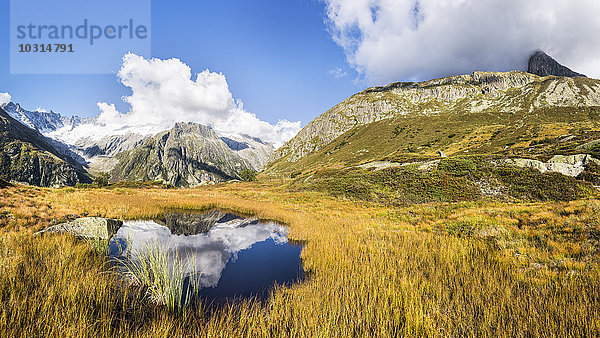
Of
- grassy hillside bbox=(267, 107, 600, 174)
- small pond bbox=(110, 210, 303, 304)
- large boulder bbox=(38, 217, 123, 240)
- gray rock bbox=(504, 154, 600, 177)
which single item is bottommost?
small pond bbox=(110, 210, 303, 304)

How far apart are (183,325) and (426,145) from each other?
4644 inches

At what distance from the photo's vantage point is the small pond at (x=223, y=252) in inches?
292

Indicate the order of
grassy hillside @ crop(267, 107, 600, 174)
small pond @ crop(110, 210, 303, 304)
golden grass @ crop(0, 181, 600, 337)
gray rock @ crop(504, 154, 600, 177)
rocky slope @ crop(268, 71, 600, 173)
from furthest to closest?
rocky slope @ crop(268, 71, 600, 173), grassy hillside @ crop(267, 107, 600, 174), gray rock @ crop(504, 154, 600, 177), small pond @ crop(110, 210, 303, 304), golden grass @ crop(0, 181, 600, 337)

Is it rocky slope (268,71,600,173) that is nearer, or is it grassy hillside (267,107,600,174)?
grassy hillside (267,107,600,174)

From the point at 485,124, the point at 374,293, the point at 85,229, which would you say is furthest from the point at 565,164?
the point at 485,124

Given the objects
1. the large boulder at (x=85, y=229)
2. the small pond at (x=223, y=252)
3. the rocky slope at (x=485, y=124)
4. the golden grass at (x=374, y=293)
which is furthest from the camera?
the rocky slope at (x=485, y=124)

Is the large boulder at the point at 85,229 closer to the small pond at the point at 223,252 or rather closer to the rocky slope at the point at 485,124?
the small pond at the point at 223,252

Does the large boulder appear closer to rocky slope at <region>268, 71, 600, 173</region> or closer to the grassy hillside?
the grassy hillside

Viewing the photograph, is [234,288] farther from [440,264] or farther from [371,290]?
[440,264]

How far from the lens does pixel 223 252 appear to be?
11148 mm

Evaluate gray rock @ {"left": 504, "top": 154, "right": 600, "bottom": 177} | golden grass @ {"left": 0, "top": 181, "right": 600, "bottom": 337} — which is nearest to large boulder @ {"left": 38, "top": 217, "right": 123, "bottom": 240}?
golden grass @ {"left": 0, "top": 181, "right": 600, "bottom": 337}

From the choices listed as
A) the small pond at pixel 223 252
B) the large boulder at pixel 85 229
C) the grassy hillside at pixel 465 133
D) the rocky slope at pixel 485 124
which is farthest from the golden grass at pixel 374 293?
the rocky slope at pixel 485 124

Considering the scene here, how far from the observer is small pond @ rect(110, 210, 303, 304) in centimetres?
741

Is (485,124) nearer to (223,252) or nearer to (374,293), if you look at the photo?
(374,293)
